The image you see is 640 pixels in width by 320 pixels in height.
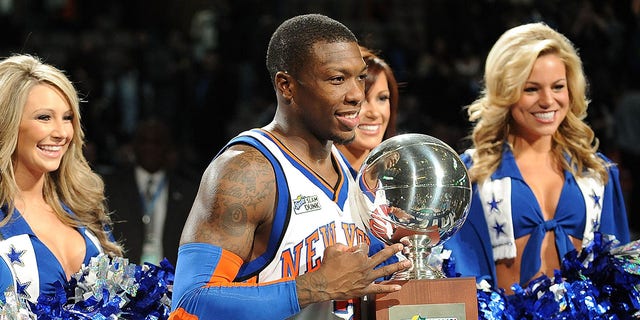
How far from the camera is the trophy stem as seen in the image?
3.05 m

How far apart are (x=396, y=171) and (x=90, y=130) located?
7025 mm

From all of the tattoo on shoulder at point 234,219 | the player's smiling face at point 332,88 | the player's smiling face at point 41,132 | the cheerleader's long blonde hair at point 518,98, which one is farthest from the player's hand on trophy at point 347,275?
the cheerleader's long blonde hair at point 518,98

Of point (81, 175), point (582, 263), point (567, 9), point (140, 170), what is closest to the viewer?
point (582, 263)

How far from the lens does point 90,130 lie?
9.59 metres

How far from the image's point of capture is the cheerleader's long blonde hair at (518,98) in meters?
4.56

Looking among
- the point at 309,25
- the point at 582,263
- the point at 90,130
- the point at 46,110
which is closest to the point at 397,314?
the point at 309,25

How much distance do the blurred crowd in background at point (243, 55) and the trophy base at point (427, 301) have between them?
4.58m

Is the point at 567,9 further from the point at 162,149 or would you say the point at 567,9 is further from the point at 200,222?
the point at 200,222

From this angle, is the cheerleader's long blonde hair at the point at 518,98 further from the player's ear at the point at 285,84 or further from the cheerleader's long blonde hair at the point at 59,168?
the cheerleader's long blonde hair at the point at 59,168

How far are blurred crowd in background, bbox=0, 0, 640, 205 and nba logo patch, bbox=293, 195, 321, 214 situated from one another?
4336mm

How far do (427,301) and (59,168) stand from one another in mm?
1929

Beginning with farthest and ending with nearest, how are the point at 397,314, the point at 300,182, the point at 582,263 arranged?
1. the point at 582,263
2. the point at 300,182
3. the point at 397,314

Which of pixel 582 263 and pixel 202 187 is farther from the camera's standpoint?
pixel 582 263

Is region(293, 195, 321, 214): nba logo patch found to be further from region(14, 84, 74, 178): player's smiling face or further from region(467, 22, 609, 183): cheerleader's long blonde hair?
region(467, 22, 609, 183): cheerleader's long blonde hair
